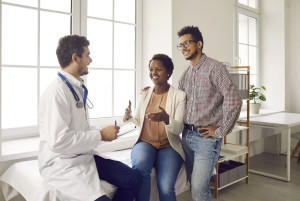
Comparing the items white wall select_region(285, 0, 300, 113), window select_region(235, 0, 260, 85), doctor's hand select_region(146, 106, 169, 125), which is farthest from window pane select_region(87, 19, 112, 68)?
white wall select_region(285, 0, 300, 113)

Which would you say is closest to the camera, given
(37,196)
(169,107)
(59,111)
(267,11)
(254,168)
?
(59,111)

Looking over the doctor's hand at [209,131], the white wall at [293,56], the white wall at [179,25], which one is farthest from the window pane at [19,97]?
the white wall at [293,56]

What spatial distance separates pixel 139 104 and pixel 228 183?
1492 mm

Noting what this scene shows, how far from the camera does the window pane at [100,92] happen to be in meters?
2.87

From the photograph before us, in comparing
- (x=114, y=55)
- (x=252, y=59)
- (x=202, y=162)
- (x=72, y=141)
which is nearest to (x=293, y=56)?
(x=252, y=59)

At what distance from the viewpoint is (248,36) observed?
4754 millimetres

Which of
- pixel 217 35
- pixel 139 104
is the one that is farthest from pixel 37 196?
pixel 217 35

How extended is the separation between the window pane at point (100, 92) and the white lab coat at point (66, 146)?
1.12 metres

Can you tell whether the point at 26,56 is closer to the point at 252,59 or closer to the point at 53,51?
the point at 53,51

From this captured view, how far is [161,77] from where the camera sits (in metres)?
2.20

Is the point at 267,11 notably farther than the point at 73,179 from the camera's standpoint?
Yes

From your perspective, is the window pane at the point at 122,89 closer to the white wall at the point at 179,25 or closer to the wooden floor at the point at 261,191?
the white wall at the point at 179,25

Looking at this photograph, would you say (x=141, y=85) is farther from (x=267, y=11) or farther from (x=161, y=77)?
(x=267, y=11)

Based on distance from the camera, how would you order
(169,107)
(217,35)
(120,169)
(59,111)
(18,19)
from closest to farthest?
(59,111) → (120,169) → (169,107) → (18,19) → (217,35)
